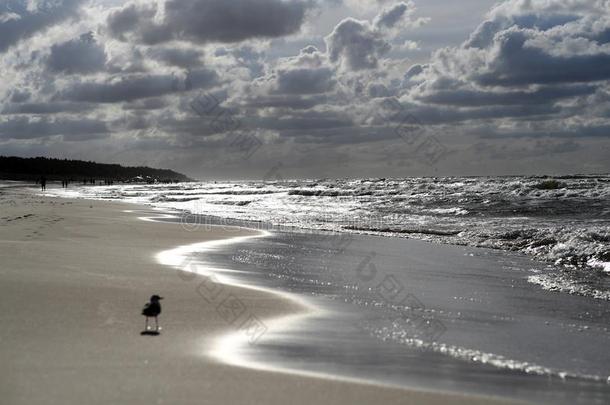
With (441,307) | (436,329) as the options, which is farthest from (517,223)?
(436,329)

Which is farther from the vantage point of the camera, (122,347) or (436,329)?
(436,329)

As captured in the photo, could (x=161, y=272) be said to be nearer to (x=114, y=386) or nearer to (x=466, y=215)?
(x=114, y=386)

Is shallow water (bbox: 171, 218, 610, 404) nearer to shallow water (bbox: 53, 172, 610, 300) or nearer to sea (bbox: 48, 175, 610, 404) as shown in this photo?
sea (bbox: 48, 175, 610, 404)

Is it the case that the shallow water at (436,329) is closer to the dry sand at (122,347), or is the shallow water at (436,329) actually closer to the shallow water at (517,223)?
the dry sand at (122,347)

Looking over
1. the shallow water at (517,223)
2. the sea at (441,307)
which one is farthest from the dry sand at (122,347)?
the shallow water at (517,223)

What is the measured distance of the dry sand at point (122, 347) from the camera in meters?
4.53

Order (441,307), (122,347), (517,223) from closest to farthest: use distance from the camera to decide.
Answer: (122,347)
(441,307)
(517,223)

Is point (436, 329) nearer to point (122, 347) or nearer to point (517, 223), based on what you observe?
point (122, 347)

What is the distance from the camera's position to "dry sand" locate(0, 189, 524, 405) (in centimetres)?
453

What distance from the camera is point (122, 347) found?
218 inches

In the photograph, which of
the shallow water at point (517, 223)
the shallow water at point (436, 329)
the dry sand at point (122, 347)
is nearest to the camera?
the dry sand at point (122, 347)

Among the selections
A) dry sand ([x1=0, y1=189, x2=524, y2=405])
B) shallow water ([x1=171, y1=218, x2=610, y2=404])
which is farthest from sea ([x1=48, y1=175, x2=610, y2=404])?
dry sand ([x1=0, y1=189, x2=524, y2=405])

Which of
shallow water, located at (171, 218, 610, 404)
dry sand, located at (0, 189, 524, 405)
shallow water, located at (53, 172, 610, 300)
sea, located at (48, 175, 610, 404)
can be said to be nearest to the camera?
dry sand, located at (0, 189, 524, 405)

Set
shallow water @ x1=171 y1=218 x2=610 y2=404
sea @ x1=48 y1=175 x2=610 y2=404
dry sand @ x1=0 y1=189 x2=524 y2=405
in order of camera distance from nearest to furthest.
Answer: dry sand @ x1=0 y1=189 x2=524 y2=405
shallow water @ x1=171 y1=218 x2=610 y2=404
sea @ x1=48 y1=175 x2=610 y2=404
